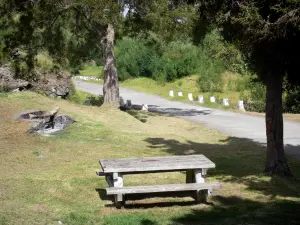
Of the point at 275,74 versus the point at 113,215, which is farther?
the point at 275,74

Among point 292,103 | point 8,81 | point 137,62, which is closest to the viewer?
point 8,81

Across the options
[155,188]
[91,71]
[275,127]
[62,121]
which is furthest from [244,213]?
[91,71]

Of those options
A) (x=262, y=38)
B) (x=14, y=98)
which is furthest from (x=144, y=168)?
(x=14, y=98)

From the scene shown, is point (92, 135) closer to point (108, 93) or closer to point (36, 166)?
point (36, 166)

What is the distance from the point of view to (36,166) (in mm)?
11461

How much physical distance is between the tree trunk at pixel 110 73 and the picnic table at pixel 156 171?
509 inches

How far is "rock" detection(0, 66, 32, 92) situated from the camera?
A: 22250mm

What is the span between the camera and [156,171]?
847 cm

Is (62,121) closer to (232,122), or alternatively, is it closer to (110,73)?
(110,73)

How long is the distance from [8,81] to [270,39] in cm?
1594

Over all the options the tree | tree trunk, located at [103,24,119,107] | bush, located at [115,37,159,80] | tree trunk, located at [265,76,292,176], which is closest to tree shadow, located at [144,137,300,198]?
tree trunk, located at [265,76,292,176]

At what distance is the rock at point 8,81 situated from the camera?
876 inches

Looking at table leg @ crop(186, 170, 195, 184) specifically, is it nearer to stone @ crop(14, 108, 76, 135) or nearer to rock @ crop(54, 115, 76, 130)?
stone @ crop(14, 108, 76, 135)

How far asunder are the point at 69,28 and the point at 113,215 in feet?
59.5
